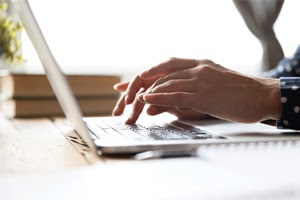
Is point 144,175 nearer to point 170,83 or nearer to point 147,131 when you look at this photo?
point 147,131

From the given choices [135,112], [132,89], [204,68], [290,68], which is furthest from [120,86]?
[290,68]

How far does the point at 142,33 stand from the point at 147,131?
1326 millimetres

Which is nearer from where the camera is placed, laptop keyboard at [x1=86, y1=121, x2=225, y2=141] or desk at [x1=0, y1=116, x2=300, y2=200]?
desk at [x1=0, y1=116, x2=300, y2=200]

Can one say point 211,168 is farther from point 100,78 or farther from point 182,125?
point 100,78

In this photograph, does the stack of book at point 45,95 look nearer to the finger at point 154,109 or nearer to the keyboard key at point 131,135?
the finger at point 154,109

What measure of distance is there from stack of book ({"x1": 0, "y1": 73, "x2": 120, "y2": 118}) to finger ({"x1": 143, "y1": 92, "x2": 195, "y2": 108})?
0.55 m

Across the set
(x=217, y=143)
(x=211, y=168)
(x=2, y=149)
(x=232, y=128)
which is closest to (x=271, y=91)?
Result: (x=232, y=128)

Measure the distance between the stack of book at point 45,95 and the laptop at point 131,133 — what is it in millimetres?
465

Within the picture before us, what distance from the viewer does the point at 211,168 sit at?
55 cm

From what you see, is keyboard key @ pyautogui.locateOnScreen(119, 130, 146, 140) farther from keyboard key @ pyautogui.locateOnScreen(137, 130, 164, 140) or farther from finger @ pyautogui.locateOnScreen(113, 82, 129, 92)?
finger @ pyautogui.locateOnScreen(113, 82, 129, 92)

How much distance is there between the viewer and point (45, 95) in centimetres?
139

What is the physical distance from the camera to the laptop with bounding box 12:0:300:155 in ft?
2.15

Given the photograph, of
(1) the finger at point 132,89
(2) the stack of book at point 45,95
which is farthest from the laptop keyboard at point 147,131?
(2) the stack of book at point 45,95

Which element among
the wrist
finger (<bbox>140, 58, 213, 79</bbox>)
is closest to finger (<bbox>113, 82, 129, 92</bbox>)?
finger (<bbox>140, 58, 213, 79</bbox>)
